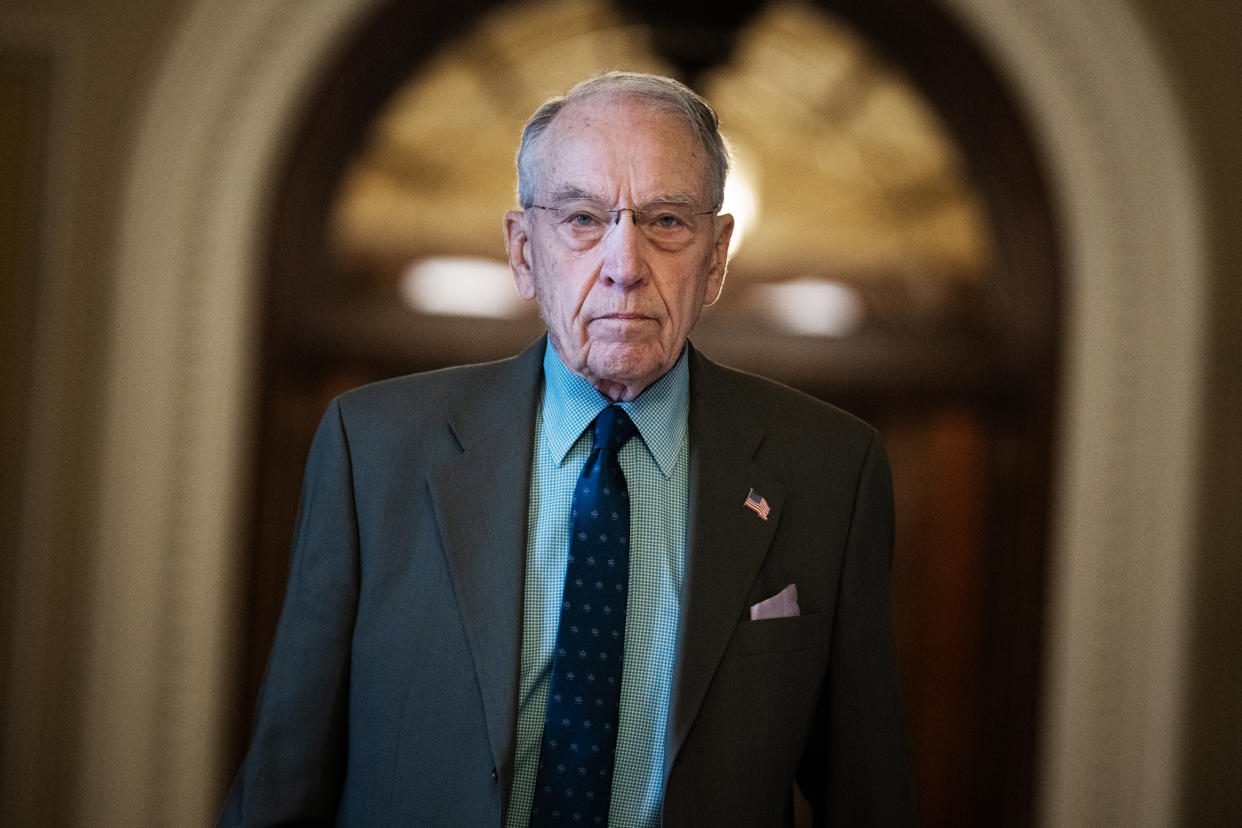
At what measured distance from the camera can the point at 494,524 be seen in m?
1.41

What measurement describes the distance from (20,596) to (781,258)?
2.41 metres

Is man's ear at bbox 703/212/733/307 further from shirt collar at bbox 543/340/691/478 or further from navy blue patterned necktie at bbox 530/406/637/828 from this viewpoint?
navy blue patterned necktie at bbox 530/406/637/828

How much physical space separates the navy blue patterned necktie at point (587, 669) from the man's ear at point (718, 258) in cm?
27

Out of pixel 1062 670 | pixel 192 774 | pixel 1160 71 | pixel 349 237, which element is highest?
pixel 1160 71

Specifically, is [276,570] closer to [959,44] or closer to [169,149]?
[169,149]

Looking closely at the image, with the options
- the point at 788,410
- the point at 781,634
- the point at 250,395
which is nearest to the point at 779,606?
the point at 781,634

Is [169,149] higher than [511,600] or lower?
higher

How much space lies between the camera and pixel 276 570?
3.53 meters

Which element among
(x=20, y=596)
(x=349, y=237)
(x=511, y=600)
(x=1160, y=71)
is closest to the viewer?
(x=511, y=600)

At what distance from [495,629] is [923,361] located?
270 centimetres

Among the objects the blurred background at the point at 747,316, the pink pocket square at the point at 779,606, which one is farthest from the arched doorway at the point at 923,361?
the pink pocket square at the point at 779,606

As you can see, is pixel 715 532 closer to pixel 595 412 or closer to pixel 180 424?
pixel 595 412

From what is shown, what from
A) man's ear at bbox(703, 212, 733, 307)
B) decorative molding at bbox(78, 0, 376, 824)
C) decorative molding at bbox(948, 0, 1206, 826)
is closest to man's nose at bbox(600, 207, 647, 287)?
man's ear at bbox(703, 212, 733, 307)

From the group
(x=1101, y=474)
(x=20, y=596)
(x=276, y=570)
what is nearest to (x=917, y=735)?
(x=1101, y=474)
